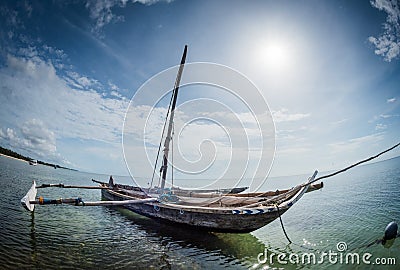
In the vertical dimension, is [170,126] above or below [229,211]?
above

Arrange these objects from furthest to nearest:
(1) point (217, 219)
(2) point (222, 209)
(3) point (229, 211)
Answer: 1. (1) point (217, 219)
2. (2) point (222, 209)
3. (3) point (229, 211)

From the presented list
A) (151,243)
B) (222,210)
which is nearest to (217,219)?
(222,210)

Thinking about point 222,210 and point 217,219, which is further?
point 217,219

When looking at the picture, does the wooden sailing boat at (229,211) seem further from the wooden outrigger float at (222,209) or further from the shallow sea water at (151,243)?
the shallow sea water at (151,243)

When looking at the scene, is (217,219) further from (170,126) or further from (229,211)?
(170,126)

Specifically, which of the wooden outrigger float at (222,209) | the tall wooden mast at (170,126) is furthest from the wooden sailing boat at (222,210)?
the tall wooden mast at (170,126)

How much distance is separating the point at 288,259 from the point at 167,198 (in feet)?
25.6

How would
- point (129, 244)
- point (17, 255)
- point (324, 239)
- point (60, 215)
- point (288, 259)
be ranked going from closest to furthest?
point (17, 255) < point (288, 259) < point (129, 244) < point (324, 239) < point (60, 215)

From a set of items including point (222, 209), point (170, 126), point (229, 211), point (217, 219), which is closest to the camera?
point (229, 211)

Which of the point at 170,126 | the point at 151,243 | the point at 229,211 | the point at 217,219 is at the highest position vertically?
the point at 170,126

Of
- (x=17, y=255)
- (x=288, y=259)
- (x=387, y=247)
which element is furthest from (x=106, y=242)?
(x=387, y=247)

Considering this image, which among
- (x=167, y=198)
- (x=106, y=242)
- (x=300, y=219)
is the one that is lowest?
(x=300, y=219)

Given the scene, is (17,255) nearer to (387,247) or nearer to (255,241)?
(255,241)

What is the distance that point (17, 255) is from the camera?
8.11 m
